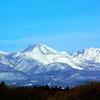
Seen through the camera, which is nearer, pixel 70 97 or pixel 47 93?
pixel 70 97

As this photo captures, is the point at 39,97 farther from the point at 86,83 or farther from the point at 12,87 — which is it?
the point at 86,83

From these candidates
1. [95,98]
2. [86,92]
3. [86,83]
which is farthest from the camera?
[86,83]

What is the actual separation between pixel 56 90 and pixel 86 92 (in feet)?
20.6

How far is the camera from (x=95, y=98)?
58.0ft

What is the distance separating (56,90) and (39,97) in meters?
5.45

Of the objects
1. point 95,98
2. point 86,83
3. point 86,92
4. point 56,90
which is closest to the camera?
point 95,98

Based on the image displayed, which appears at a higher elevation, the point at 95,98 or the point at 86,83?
the point at 86,83

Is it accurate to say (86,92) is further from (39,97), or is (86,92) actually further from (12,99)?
(12,99)

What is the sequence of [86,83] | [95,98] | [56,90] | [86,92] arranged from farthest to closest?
1. [56,90]
2. [86,83]
3. [86,92]
4. [95,98]

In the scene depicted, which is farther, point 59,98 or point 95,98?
point 59,98

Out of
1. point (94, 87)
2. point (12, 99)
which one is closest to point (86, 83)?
point (94, 87)

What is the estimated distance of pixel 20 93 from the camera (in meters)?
19.2

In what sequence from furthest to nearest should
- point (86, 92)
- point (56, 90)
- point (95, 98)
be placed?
point (56, 90) → point (86, 92) → point (95, 98)

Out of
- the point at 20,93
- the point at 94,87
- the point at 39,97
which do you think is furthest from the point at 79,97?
the point at 20,93
